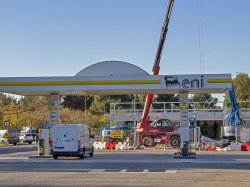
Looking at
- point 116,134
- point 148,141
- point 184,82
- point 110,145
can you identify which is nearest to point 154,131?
point 148,141

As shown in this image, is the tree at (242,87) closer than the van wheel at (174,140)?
No

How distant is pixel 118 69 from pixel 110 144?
571 inches

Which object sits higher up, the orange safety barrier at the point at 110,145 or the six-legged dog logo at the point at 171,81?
the six-legged dog logo at the point at 171,81

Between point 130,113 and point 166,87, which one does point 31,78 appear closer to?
point 166,87

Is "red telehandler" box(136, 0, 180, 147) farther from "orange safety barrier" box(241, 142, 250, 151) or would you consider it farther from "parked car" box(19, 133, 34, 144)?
"parked car" box(19, 133, 34, 144)

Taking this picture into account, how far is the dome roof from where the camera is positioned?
3388 centimetres

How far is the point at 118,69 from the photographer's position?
34000 millimetres

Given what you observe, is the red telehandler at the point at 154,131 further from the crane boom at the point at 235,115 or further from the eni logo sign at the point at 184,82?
the eni logo sign at the point at 184,82

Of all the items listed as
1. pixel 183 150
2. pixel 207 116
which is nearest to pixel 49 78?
pixel 183 150

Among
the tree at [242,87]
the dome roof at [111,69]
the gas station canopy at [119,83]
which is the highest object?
the tree at [242,87]

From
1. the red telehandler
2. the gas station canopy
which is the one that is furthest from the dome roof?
the red telehandler

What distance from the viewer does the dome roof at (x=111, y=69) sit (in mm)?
33875

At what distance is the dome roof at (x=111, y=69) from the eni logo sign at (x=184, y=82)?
7.33ft

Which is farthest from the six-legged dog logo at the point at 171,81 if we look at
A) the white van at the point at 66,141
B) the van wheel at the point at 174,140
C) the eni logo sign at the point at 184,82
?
the van wheel at the point at 174,140
